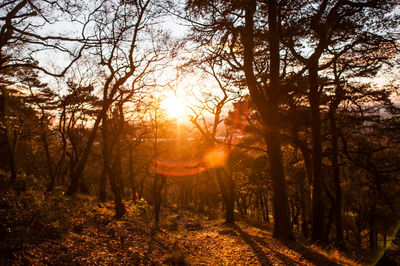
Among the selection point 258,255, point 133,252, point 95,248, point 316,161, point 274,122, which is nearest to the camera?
point 95,248

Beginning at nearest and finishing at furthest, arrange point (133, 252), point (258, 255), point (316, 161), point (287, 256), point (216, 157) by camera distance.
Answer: point (133, 252)
point (287, 256)
point (258, 255)
point (316, 161)
point (216, 157)

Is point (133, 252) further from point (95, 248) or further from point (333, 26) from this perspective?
point (333, 26)

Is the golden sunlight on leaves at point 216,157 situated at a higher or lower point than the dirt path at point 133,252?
higher

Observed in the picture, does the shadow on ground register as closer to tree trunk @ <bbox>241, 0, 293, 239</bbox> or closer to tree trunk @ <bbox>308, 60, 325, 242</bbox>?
tree trunk @ <bbox>241, 0, 293, 239</bbox>

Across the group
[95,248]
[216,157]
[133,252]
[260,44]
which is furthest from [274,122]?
[216,157]

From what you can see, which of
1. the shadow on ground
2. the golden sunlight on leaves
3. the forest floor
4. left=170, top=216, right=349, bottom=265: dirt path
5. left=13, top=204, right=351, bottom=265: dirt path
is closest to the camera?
the forest floor

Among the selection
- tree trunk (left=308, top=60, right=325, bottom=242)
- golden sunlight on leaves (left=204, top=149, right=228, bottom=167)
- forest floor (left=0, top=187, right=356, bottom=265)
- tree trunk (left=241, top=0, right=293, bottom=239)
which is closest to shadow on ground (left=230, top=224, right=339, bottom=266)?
forest floor (left=0, top=187, right=356, bottom=265)

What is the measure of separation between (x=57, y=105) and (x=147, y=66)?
12.3 metres

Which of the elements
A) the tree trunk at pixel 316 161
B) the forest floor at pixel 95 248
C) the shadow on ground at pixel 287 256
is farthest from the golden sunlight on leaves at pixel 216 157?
the shadow on ground at pixel 287 256

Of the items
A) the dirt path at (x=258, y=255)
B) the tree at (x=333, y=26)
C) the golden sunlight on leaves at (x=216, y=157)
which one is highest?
the tree at (x=333, y=26)

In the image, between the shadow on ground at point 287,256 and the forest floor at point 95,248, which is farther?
the shadow on ground at point 287,256

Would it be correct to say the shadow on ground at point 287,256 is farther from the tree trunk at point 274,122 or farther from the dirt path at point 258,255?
the tree trunk at point 274,122

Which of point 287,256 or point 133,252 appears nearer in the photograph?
point 133,252

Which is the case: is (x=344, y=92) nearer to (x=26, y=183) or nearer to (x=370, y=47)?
(x=370, y=47)
